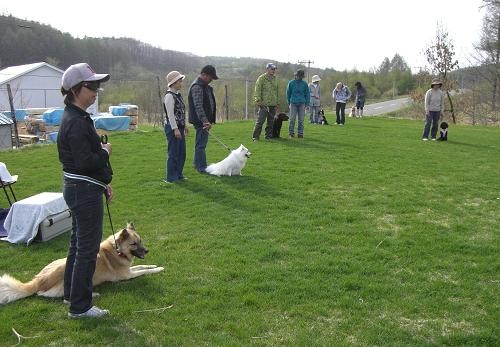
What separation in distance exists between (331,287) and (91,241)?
2170 mm

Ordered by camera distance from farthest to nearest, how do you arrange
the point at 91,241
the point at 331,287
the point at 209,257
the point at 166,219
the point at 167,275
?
the point at 166,219 < the point at 209,257 < the point at 167,275 < the point at 331,287 < the point at 91,241

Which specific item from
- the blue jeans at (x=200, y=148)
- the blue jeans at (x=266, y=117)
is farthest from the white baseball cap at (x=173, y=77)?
the blue jeans at (x=266, y=117)

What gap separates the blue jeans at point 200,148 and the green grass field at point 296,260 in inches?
8.6

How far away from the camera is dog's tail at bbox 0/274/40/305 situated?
3.90 meters

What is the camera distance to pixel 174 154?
788cm

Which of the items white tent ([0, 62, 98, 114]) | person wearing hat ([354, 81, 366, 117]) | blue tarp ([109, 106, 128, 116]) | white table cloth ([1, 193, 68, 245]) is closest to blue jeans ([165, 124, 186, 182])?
white table cloth ([1, 193, 68, 245])

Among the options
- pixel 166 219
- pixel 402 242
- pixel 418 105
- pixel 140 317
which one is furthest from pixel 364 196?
pixel 418 105

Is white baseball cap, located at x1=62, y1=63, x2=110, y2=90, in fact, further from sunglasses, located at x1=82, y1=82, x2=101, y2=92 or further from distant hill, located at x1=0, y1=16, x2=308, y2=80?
distant hill, located at x1=0, y1=16, x2=308, y2=80

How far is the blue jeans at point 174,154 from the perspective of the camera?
25.5ft

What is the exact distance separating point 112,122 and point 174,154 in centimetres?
1652

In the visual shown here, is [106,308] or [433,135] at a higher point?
[433,135]

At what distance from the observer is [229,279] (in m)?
4.35

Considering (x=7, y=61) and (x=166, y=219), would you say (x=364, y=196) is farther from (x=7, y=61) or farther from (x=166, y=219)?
(x=7, y=61)

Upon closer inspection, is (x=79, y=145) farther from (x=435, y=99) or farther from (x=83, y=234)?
(x=435, y=99)
